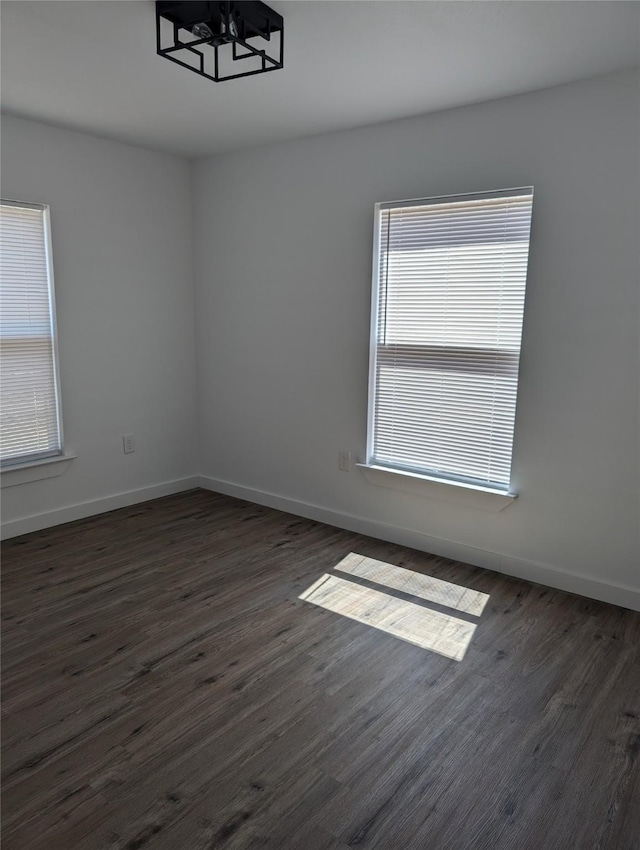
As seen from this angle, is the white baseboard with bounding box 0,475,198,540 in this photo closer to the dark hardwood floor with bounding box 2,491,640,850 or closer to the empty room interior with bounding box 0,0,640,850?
the empty room interior with bounding box 0,0,640,850

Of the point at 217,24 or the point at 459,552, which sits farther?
the point at 459,552

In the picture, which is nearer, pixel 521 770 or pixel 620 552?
pixel 521 770

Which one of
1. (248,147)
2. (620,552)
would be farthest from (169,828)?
(248,147)

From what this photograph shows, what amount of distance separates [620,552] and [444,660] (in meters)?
1.10

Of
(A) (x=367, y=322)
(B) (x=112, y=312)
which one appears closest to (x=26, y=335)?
(B) (x=112, y=312)

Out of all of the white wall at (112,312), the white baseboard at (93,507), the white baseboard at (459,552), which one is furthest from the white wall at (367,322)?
the white baseboard at (93,507)

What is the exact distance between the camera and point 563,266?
2918mm

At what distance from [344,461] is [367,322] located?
3.01ft

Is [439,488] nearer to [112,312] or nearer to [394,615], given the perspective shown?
[394,615]

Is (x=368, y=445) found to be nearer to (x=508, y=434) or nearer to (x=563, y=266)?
(x=508, y=434)

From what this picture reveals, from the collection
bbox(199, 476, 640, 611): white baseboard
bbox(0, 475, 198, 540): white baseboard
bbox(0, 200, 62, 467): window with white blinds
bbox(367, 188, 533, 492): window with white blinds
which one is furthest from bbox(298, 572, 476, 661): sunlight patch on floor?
bbox(0, 200, 62, 467): window with white blinds

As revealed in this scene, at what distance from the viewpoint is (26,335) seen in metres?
3.70

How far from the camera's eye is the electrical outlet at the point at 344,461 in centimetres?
390

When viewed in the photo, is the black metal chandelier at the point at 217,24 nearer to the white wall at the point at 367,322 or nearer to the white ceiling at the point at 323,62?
the white ceiling at the point at 323,62
